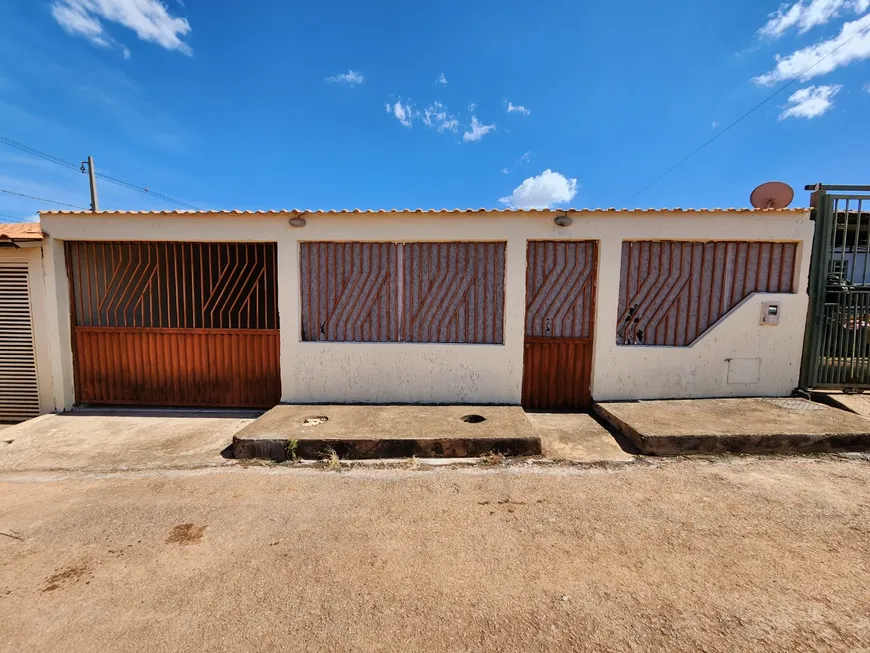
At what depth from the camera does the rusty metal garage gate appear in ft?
18.4

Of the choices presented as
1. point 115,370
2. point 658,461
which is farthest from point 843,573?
point 115,370

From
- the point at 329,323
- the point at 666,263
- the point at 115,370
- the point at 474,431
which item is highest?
the point at 666,263

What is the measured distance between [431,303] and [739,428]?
4.15 meters

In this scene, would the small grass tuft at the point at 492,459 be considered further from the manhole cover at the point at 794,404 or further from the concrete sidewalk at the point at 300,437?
the manhole cover at the point at 794,404

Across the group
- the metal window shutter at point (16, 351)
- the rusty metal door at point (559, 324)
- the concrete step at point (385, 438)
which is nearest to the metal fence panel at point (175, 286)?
the metal window shutter at point (16, 351)

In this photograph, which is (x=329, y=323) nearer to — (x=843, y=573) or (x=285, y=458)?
(x=285, y=458)

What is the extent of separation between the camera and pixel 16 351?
213 inches

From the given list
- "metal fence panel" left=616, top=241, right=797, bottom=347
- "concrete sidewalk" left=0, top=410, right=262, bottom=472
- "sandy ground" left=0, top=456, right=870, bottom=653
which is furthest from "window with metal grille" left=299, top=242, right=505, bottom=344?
"sandy ground" left=0, top=456, right=870, bottom=653

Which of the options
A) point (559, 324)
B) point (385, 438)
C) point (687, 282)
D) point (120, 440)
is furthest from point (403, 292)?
point (687, 282)

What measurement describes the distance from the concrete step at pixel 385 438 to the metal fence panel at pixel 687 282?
257cm

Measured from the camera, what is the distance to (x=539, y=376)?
217 inches

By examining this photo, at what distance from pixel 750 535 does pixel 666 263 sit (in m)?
3.78

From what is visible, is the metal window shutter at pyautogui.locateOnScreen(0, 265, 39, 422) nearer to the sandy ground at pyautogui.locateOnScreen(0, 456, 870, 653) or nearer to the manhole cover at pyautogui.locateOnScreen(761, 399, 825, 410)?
the sandy ground at pyautogui.locateOnScreen(0, 456, 870, 653)

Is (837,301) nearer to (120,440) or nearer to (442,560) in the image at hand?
(442,560)
